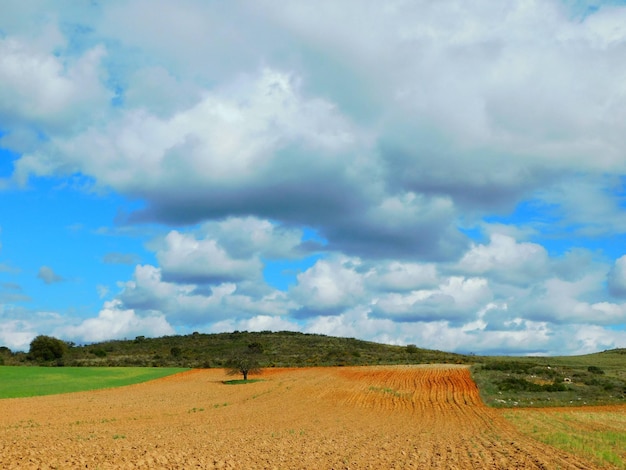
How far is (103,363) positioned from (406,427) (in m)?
Answer: 85.6

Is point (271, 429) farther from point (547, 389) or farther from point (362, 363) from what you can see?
point (362, 363)

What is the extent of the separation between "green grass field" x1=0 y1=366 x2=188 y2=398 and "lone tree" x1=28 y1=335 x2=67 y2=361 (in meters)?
41.2

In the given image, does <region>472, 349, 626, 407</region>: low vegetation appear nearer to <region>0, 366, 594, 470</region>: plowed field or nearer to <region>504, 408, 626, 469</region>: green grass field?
<region>0, 366, 594, 470</region>: plowed field

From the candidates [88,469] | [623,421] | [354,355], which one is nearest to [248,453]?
[88,469]

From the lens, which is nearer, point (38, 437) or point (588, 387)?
point (38, 437)

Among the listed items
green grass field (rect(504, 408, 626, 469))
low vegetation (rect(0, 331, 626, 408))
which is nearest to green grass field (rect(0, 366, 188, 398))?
low vegetation (rect(0, 331, 626, 408))

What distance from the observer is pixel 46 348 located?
130 m

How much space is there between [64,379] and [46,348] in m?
56.7

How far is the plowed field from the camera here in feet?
79.1

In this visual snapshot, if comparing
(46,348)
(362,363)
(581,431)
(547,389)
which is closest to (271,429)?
(581,431)

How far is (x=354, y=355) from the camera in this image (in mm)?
130750

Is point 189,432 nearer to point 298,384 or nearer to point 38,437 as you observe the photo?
point 38,437

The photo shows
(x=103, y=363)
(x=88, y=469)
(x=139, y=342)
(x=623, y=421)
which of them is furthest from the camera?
(x=139, y=342)

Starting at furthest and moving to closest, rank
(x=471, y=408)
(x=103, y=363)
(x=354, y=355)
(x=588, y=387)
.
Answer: (x=354, y=355)
(x=103, y=363)
(x=588, y=387)
(x=471, y=408)
